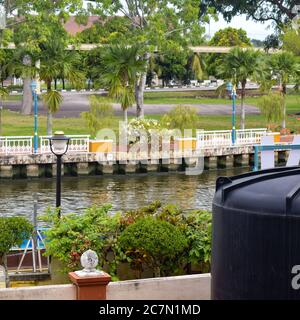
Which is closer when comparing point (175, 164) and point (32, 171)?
point (32, 171)

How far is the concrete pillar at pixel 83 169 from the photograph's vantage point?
2060 inches

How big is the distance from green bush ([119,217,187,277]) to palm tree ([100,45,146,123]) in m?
39.4

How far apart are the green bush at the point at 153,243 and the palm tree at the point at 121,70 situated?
39365 millimetres

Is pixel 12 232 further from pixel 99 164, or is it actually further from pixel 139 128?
pixel 139 128

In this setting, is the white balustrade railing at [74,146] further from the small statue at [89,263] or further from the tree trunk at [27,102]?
the small statue at [89,263]

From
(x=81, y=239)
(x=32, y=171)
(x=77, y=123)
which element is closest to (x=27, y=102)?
(x=77, y=123)

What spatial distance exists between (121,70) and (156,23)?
6.92 meters

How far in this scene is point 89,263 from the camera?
15.7m

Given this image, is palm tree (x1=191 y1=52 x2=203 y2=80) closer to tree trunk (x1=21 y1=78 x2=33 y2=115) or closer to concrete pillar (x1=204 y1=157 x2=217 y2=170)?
tree trunk (x1=21 y1=78 x2=33 y2=115)

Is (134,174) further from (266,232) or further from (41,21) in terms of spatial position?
(266,232)

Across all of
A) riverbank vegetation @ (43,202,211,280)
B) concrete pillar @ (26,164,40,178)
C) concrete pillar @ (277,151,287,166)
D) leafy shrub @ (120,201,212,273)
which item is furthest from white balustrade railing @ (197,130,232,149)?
riverbank vegetation @ (43,202,211,280)

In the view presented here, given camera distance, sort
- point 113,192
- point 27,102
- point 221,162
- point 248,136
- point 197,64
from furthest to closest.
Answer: point 197,64 → point 27,102 → point 248,136 → point 221,162 → point 113,192

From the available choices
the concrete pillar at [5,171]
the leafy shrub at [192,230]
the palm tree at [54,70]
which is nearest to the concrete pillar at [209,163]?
the palm tree at [54,70]
